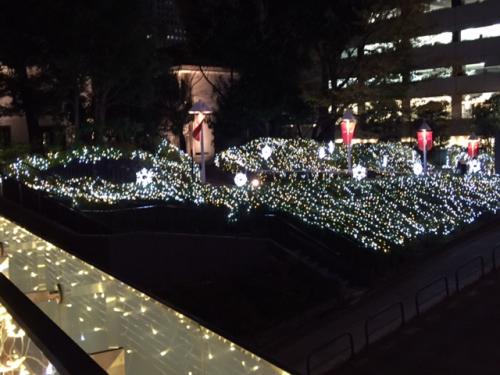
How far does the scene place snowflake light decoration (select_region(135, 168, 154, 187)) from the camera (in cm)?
1977

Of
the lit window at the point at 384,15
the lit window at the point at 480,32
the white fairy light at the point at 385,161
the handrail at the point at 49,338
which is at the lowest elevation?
the white fairy light at the point at 385,161

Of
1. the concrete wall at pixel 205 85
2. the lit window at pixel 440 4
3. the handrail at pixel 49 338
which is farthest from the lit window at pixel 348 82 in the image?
the handrail at pixel 49 338

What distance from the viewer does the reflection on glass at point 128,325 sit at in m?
3.59

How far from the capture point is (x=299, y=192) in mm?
19734

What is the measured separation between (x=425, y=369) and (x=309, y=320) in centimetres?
420

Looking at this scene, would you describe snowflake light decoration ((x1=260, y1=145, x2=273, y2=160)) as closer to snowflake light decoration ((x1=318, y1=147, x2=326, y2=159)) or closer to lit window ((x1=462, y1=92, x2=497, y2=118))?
snowflake light decoration ((x1=318, y1=147, x2=326, y2=159))

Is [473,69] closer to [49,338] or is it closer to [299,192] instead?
[299,192]

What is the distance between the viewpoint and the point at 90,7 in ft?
70.0

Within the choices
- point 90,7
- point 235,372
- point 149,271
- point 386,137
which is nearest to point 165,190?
point 149,271

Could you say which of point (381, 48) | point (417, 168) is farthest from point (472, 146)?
point (381, 48)

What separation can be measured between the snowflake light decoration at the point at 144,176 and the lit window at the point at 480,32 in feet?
113

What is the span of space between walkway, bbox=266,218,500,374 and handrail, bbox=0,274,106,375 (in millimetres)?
6904

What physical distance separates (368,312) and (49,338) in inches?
488

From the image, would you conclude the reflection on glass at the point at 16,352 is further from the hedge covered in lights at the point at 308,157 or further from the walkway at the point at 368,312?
the hedge covered in lights at the point at 308,157
